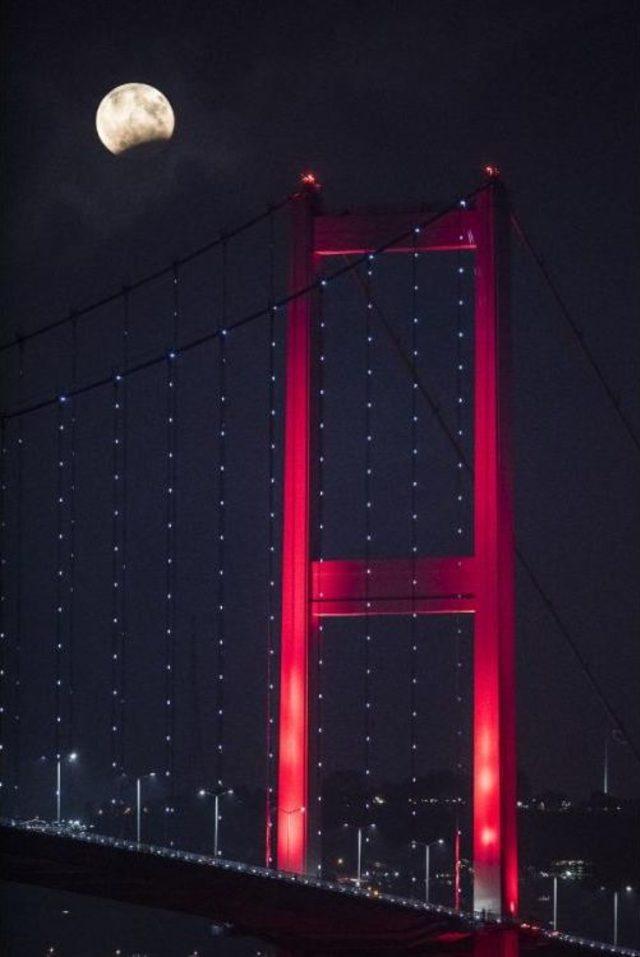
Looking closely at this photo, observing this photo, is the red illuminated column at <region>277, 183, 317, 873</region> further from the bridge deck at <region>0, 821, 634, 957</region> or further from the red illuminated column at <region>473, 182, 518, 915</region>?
the red illuminated column at <region>473, 182, 518, 915</region>

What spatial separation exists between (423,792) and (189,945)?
6.02m

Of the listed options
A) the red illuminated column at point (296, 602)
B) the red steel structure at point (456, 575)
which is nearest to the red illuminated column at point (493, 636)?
the red steel structure at point (456, 575)

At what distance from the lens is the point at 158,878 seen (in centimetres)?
1686

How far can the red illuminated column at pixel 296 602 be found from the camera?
58.3 ft

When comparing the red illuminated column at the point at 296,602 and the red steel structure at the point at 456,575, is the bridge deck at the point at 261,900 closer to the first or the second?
the red steel structure at the point at 456,575

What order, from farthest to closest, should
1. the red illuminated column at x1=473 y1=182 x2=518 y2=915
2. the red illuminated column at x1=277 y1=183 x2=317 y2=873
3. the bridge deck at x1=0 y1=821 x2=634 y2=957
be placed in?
1. the red illuminated column at x1=277 y1=183 x2=317 y2=873
2. the red illuminated column at x1=473 y1=182 x2=518 y2=915
3. the bridge deck at x1=0 y1=821 x2=634 y2=957

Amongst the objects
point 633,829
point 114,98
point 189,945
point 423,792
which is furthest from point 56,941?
point 114,98

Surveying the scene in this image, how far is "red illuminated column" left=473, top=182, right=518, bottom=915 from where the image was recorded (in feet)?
55.2

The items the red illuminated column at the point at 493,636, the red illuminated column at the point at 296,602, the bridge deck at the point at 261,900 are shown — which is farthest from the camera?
the red illuminated column at the point at 296,602

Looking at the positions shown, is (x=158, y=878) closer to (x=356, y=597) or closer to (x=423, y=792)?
(x=356, y=597)

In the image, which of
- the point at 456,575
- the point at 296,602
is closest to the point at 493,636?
the point at 456,575

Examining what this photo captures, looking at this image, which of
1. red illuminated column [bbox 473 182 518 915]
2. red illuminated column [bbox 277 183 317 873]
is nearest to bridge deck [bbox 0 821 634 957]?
red illuminated column [bbox 473 182 518 915]

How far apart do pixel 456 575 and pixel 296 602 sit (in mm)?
1477

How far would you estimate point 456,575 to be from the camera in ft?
56.8
